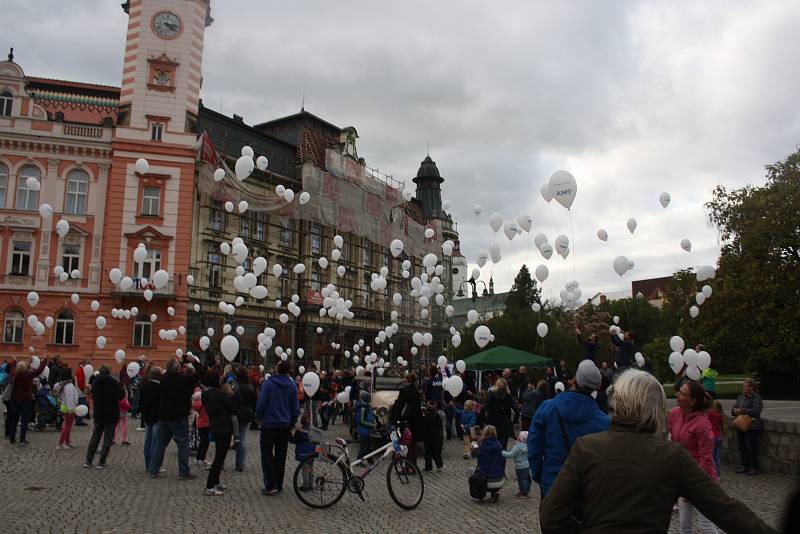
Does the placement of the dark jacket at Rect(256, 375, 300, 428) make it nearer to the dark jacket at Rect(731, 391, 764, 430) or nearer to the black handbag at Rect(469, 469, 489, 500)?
the black handbag at Rect(469, 469, 489, 500)

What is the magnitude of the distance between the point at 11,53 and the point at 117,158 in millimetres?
9137

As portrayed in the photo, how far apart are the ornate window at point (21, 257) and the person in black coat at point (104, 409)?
25245 millimetres

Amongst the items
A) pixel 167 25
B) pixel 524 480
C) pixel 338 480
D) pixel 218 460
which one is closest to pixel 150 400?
pixel 218 460

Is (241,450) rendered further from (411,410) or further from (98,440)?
(411,410)

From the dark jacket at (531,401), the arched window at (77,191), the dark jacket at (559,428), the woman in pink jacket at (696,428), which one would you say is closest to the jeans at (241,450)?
the dark jacket at (531,401)

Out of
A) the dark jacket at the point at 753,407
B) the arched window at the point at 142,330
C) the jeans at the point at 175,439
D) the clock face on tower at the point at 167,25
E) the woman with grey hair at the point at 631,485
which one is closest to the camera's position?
the woman with grey hair at the point at 631,485

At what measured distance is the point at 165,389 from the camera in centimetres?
974

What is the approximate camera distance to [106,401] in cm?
1049

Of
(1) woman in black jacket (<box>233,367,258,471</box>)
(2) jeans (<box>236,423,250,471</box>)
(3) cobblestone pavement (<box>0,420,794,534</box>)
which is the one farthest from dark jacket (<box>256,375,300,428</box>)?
(2) jeans (<box>236,423,250,471</box>)

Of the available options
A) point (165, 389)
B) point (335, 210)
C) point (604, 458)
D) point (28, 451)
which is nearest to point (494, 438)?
point (165, 389)

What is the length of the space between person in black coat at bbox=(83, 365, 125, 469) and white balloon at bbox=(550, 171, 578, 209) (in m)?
10.4

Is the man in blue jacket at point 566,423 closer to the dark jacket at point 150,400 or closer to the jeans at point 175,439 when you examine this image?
the jeans at point 175,439

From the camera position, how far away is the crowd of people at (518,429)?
264 cm

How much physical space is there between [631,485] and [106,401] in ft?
32.5
